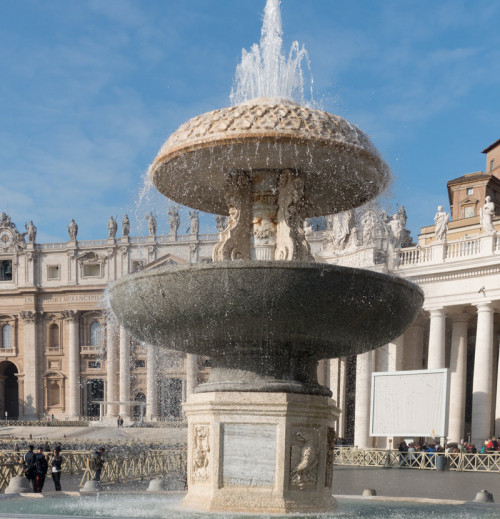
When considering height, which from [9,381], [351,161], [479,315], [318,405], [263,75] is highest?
[9,381]

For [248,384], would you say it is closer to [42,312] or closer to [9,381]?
[42,312]

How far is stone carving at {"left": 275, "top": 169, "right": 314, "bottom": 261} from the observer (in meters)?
9.53

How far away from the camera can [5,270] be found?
80.0 meters

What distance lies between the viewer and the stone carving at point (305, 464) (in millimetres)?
8516

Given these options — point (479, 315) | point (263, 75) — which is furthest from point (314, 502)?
point (479, 315)

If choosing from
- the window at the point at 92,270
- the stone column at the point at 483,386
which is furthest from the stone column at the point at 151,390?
the stone column at the point at 483,386

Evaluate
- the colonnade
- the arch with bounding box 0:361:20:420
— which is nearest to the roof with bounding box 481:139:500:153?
the colonnade

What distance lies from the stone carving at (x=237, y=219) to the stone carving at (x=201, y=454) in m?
2.00

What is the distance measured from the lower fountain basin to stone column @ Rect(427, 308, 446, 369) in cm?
2329

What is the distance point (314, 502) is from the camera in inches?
339

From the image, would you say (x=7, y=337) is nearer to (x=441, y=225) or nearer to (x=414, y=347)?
(x=414, y=347)

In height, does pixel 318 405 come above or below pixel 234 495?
above

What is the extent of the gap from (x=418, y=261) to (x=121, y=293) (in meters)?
26.1

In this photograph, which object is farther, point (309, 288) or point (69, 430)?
point (69, 430)
